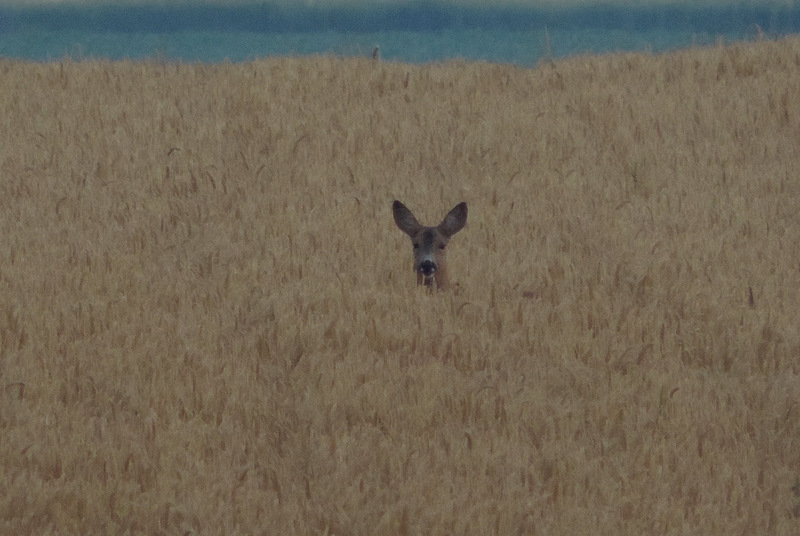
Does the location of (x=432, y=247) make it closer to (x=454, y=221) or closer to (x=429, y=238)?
(x=429, y=238)

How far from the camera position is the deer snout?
350 inches

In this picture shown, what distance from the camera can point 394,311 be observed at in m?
8.53

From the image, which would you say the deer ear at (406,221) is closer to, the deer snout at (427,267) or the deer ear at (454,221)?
the deer ear at (454,221)

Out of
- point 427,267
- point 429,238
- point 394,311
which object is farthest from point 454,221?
point 394,311

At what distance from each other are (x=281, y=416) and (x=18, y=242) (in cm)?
435

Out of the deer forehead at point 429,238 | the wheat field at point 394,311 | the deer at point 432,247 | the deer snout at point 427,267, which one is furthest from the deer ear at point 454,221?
the deer snout at point 427,267

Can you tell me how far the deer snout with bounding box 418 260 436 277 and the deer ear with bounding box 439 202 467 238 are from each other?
1.79 ft

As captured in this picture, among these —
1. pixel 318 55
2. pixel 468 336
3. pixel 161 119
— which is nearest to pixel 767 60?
pixel 318 55

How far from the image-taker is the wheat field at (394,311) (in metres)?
6.00

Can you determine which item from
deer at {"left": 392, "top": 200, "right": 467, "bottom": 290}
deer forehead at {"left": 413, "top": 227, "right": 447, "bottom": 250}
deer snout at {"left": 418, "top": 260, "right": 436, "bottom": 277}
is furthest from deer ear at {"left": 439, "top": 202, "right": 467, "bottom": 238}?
deer snout at {"left": 418, "top": 260, "right": 436, "bottom": 277}

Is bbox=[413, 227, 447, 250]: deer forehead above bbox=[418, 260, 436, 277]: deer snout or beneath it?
above

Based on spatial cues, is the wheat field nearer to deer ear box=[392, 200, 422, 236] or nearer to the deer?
the deer

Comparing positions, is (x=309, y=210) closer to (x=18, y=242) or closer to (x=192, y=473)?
(x=18, y=242)

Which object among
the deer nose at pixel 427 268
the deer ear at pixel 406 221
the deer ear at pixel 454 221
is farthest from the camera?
the deer ear at pixel 406 221
